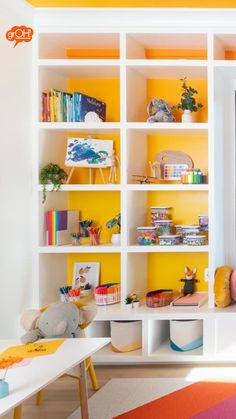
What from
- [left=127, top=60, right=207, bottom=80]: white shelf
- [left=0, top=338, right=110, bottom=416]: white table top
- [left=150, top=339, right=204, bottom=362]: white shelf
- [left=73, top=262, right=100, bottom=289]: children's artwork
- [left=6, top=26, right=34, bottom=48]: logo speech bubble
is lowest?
[left=150, top=339, right=204, bottom=362]: white shelf

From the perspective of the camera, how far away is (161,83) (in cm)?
374

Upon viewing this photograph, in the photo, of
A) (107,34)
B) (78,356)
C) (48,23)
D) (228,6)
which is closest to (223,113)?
(228,6)

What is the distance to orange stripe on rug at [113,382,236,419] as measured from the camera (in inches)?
99.1

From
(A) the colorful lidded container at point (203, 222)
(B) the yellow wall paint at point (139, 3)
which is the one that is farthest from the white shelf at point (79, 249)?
(B) the yellow wall paint at point (139, 3)

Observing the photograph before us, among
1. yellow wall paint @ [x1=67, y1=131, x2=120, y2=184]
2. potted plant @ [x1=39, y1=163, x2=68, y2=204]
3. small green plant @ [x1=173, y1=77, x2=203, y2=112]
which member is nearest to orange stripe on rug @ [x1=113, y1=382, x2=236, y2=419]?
potted plant @ [x1=39, y1=163, x2=68, y2=204]

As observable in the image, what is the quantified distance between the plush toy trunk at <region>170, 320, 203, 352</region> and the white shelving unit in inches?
2.1

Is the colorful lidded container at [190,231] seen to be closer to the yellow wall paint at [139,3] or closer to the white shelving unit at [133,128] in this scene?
the white shelving unit at [133,128]

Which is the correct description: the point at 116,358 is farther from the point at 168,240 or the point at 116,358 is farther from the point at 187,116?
the point at 187,116

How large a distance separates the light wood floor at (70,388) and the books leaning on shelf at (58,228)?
0.84 m

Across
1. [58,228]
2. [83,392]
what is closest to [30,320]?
[83,392]

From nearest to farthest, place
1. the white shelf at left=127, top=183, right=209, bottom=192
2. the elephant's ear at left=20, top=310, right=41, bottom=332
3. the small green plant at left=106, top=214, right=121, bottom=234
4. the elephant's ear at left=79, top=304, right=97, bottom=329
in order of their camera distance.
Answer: the elephant's ear at left=20, top=310, right=41, bottom=332
the elephant's ear at left=79, top=304, right=97, bottom=329
the white shelf at left=127, top=183, right=209, bottom=192
the small green plant at left=106, top=214, right=121, bottom=234

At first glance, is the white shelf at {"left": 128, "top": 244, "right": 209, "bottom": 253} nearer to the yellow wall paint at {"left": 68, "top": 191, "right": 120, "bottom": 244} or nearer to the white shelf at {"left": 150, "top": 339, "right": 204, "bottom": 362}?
the yellow wall paint at {"left": 68, "top": 191, "right": 120, "bottom": 244}

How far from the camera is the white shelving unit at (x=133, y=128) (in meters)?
3.25

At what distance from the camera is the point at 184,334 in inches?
129
